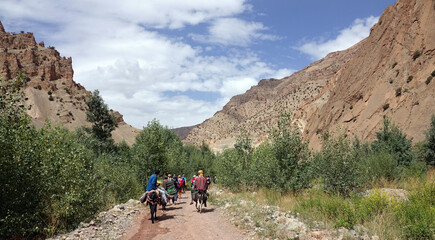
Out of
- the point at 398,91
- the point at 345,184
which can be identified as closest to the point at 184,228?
the point at 345,184

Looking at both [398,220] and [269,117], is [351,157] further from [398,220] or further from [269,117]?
[269,117]

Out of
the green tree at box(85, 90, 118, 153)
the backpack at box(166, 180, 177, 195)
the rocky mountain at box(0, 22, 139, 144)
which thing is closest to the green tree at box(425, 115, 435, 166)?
the backpack at box(166, 180, 177, 195)

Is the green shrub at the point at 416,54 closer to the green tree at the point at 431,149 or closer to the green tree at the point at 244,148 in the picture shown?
the green tree at the point at 431,149

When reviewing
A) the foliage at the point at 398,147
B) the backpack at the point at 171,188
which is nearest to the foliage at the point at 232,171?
the backpack at the point at 171,188

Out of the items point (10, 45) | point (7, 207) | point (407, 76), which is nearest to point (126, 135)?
point (10, 45)

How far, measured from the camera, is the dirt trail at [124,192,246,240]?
966 cm

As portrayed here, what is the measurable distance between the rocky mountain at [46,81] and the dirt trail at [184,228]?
70449 millimetres

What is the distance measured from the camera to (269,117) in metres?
117

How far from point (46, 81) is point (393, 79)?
99548 millimetres

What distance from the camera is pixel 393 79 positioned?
44.5 m

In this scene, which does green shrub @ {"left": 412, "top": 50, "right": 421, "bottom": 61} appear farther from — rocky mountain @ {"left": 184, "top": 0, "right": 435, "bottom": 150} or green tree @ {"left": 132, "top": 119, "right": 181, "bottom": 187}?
green tree @ {"left": 132, "top": 119, "right": 181, "bottom": 187}

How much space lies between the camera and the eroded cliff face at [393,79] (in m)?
37.1

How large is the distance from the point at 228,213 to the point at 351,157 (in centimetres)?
686

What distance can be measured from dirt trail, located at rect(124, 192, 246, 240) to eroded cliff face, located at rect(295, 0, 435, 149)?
3289 cm
